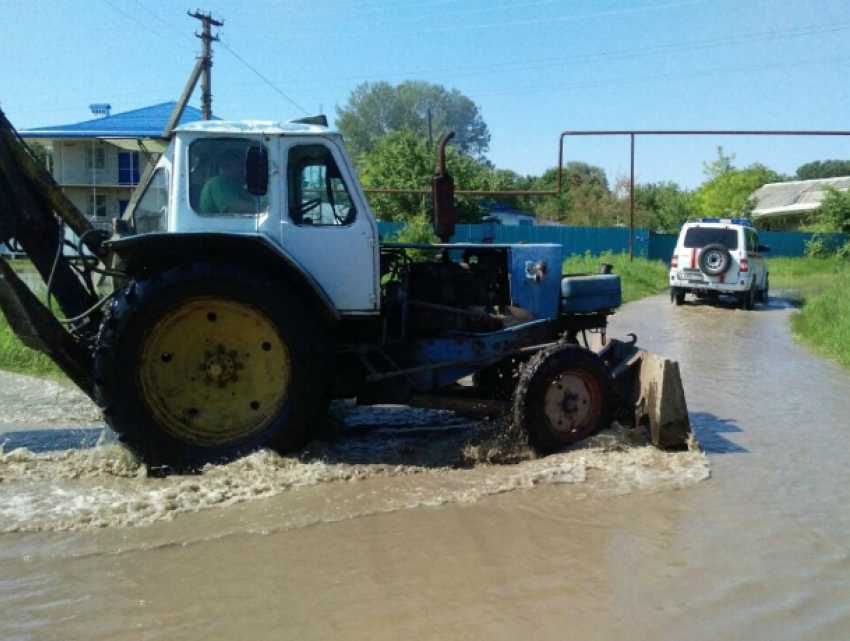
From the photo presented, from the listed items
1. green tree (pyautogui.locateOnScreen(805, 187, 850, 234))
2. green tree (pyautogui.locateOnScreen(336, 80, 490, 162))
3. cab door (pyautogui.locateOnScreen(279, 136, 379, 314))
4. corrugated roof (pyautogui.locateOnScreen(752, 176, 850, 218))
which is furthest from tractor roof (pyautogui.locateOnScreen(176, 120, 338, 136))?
green tree (pyautogui.locateOnScreen(336, 80, 490, 162))

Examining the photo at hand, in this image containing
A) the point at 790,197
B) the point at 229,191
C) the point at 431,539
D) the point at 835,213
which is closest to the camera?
the point at 431,539

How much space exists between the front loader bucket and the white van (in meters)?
12.8

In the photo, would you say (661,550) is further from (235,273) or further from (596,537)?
(235,273)

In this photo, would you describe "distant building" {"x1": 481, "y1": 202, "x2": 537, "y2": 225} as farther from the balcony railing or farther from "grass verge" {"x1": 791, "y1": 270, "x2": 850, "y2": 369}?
"grass verge" {"x1": 791, "y1": 270, "x2": 850, "y2": 369}

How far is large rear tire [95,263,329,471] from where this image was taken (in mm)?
5562

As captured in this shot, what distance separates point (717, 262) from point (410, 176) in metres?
17.7

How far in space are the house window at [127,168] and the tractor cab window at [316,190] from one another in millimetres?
35056

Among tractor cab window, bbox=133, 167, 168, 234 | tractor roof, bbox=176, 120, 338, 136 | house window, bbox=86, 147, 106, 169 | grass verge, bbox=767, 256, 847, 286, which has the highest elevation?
house window, bbox=86, 147, 106, 169

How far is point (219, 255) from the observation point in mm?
5754

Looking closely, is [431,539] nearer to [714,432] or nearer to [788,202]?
[714,432]

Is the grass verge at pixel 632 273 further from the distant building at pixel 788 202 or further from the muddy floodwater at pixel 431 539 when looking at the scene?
the distant building at pixel 788 202

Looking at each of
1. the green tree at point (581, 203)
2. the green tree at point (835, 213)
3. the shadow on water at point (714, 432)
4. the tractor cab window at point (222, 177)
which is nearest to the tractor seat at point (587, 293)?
the shadow on water at point (714, 432)

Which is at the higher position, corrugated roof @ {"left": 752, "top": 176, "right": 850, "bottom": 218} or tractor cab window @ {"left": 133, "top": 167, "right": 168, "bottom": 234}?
corrugated roof @ {"left": 752, "top": 176, "right": 850, "bottom": 218}

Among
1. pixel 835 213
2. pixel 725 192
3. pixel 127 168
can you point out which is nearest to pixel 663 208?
pixel 725 192
